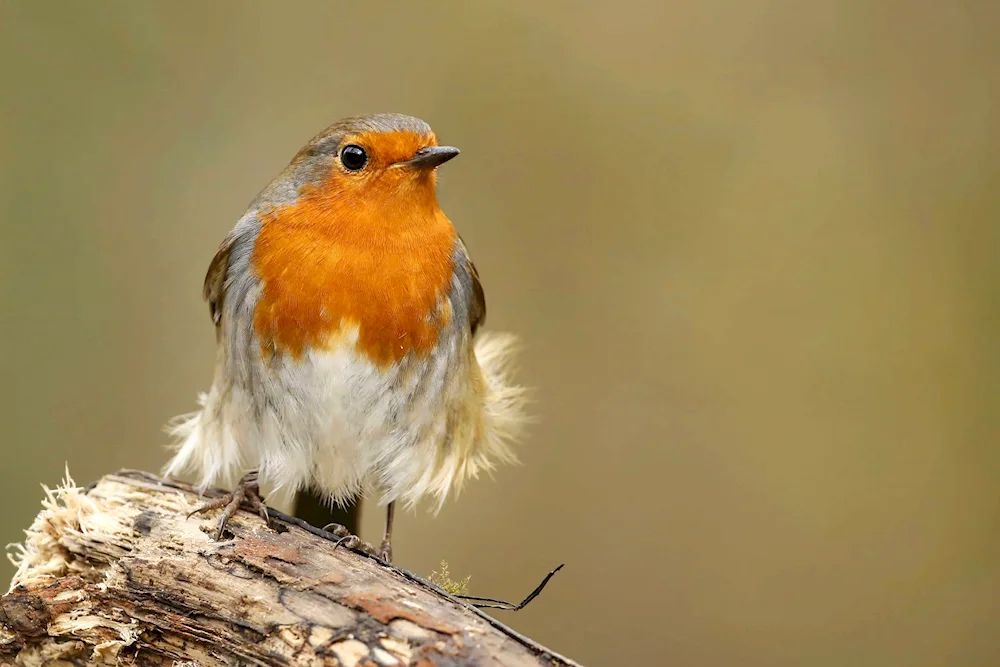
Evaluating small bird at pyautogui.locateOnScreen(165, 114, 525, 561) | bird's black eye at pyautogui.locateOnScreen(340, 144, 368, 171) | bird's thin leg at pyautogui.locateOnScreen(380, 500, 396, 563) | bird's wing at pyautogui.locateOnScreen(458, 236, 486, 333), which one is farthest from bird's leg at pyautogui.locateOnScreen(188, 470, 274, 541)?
bird's black eye at pyautogui.locateOnScreen(340, 144, 368, 171)

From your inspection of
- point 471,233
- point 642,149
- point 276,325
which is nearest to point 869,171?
point 642,149

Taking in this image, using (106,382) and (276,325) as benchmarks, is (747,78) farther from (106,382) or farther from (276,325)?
(106,382)

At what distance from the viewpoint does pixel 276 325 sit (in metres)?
2.85

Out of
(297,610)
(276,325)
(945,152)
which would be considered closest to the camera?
(297,610)

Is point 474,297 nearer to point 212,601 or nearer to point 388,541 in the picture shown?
point 388,541

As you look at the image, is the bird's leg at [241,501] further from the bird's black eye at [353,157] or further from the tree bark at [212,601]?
the bird's black eye at [353,157]

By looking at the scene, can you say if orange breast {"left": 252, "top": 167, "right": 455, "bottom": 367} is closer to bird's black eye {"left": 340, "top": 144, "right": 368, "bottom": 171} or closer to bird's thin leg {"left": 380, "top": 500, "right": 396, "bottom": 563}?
bird's black eye {"left": 340, "top": 144, "right": 368, "bottom": 171}

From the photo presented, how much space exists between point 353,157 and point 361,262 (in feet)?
1.17

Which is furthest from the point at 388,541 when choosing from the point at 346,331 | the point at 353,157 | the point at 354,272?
the point at 353,157

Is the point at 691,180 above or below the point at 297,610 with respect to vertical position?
above

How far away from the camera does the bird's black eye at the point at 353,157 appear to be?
9.64 feet

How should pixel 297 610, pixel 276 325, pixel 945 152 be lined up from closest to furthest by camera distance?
pixel 297 610 → pixel 276 325 → pixel 945 152

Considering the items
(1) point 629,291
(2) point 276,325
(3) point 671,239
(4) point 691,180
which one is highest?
(4) point 691,180

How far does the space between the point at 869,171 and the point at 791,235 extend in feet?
1.60
